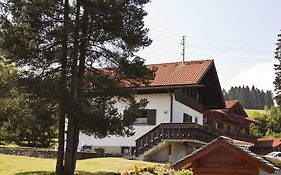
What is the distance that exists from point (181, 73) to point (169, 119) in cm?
399

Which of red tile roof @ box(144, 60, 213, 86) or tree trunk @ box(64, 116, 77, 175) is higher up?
red tile roof @ box(144, 60, 213, 86)

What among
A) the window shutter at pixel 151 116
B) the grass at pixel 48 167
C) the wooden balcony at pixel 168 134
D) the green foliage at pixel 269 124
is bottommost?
the grass at pixel 48 167

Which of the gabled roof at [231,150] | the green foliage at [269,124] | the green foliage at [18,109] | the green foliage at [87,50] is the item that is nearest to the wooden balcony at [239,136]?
the green foliage at [87,50]

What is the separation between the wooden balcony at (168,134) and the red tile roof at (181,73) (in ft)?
12.0

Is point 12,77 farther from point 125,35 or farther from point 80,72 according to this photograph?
point 125,35

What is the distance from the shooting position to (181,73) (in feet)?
114

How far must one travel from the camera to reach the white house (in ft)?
98.1

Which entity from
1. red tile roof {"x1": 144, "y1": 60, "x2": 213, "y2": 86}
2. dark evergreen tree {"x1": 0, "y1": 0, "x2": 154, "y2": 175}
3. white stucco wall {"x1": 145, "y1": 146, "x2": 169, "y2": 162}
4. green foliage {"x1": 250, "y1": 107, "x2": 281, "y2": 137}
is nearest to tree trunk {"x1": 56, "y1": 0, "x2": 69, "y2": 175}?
dark evergreen tree {"x1": 0, "y1": 0, "x2": 154, "y2": 175}

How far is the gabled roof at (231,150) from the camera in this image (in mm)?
10531

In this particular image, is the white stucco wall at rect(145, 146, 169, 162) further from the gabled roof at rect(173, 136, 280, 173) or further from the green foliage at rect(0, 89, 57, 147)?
the gabled roof at rect(173, 136, 280, 173)

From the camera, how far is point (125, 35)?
763 inches

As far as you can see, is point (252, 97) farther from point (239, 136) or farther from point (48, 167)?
point (48, 167)

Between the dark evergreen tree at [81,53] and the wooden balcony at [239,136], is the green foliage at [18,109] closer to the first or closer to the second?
the dark evergreen tree at [81,53]

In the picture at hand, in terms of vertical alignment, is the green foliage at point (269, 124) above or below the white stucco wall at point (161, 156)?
above
